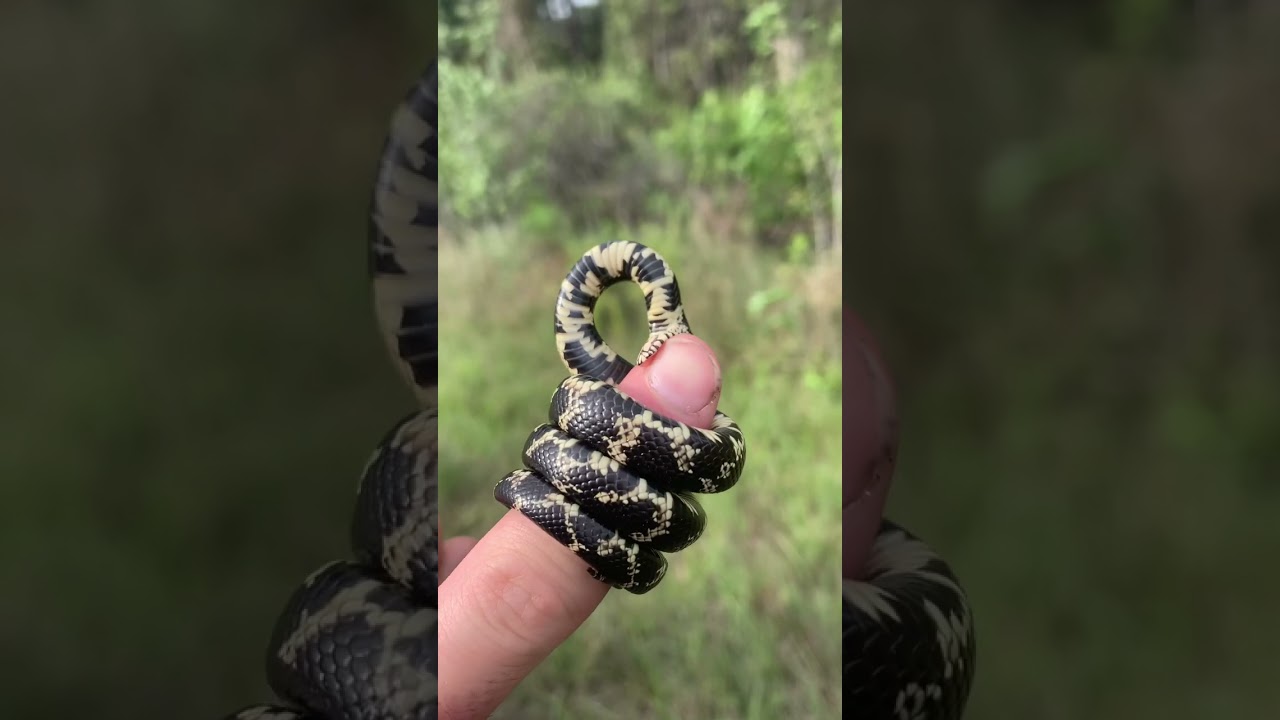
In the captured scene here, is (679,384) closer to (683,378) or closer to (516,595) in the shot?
(683,378)

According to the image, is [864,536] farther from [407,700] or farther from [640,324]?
[640,324]

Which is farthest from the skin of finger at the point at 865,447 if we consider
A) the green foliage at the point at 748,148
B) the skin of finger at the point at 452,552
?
the green foliage at the point at 748,148

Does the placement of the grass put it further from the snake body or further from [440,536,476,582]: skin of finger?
the snake body

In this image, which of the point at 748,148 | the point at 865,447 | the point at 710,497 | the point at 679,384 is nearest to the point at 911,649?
the point at 865,447

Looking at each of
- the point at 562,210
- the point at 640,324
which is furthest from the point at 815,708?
the point at 562,210

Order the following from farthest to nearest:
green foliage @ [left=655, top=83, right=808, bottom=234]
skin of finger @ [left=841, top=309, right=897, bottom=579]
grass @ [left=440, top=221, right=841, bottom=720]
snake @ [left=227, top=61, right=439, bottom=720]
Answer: green foliage @ [left=655, top=83, right=808, bottom=234] → grass @ [left=440, top=221, right=841, bottom=720] → skin of finger @ [left=841, top=309, right=897, bottom=579] → snake @ [left=227, top=61, right=439, bottom=720]

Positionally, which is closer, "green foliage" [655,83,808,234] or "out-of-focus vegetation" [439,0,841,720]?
"out-of-focus vegetation" [439,0,841,720]

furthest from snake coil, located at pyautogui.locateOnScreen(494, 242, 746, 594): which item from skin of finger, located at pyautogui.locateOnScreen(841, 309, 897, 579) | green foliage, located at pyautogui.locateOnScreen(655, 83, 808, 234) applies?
green foliage, located at pyautogui.locateOnScreen(655, 83, 808, 234)
